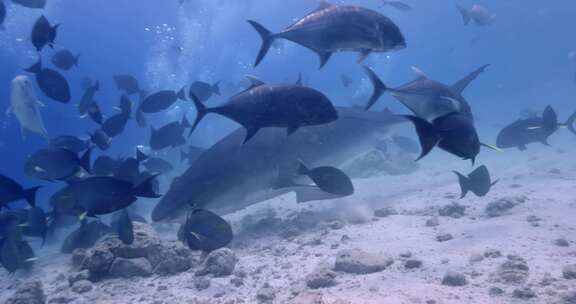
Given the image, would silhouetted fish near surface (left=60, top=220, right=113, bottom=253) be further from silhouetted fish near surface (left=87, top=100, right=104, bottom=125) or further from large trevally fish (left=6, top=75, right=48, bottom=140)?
large trevally fish (left=6, top=75, right=48, bottom=140)

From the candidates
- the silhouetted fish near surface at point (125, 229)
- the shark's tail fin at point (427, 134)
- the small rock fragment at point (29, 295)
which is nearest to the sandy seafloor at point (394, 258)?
the small rock fragment at point (29, 295)

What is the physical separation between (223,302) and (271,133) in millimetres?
3659

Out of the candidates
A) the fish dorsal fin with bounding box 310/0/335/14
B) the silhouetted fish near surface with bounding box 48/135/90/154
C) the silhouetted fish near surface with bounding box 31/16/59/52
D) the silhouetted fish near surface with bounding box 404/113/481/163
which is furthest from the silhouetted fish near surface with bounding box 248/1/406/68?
the silhouetted fish near surface with bounding box 48/135/90/154

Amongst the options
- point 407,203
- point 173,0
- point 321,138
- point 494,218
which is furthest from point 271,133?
point 173,0

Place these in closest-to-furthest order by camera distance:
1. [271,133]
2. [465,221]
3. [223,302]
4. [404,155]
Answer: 1. [223,302]
2. [465,221]
3. [271,133]
4. [404,155]

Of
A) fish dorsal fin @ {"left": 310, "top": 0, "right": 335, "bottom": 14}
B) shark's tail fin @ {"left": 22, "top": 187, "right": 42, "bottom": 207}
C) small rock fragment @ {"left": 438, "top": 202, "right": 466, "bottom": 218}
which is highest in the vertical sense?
fish dorsal fin @ {"left": 310, "top": 0, "right": 335, "bottom": 14}

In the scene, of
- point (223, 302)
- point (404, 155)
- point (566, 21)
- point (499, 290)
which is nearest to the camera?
point (499, 290)

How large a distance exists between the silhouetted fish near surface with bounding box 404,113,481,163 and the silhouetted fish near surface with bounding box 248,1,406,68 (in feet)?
3.85

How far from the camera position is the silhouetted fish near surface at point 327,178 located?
18.7ft

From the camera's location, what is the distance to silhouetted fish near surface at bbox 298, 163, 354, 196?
570cm

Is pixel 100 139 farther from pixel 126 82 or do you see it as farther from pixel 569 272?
pixel 569 272

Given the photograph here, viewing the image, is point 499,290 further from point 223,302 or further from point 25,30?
point 25,30

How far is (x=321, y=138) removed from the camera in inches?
292

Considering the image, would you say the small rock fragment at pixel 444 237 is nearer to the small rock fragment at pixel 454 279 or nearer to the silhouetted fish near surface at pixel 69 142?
the small rock fragment at pixel 454 279
